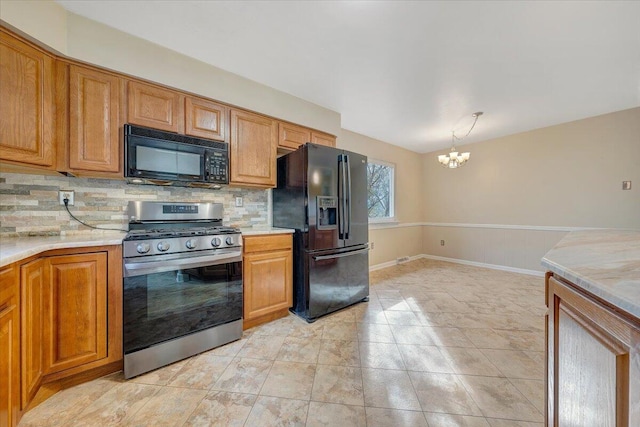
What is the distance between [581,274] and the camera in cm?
65

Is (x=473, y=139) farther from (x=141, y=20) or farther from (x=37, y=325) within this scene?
(x=37, y=325)

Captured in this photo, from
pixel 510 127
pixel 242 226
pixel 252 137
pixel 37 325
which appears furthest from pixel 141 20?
pixel 510 127

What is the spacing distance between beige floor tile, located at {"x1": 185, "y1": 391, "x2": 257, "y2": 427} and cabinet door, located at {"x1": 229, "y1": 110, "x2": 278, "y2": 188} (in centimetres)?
168

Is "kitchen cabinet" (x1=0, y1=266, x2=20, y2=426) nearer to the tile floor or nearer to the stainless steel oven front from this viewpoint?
the tile floor

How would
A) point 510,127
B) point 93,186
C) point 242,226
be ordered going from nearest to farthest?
point 93,186
point 242,226
point 510,127

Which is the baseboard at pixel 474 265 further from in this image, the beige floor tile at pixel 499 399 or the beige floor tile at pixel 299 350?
the beige floor tile at pixel 499 399

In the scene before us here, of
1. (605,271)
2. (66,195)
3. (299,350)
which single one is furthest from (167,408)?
(605,271)

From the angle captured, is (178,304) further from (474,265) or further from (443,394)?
(474,265)

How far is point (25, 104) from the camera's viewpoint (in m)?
1.46

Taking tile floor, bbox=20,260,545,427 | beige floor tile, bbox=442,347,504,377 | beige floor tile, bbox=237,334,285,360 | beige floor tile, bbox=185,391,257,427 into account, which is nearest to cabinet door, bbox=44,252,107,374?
tile floor, bbox=20,260,545,427

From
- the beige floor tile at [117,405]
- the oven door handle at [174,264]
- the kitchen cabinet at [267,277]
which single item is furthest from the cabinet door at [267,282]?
the beige floor tile at [117,405]

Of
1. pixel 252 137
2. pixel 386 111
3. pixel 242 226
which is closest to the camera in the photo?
pixel 252 137

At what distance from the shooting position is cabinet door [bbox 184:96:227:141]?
207 centimetres

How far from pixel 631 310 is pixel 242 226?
101 inches
